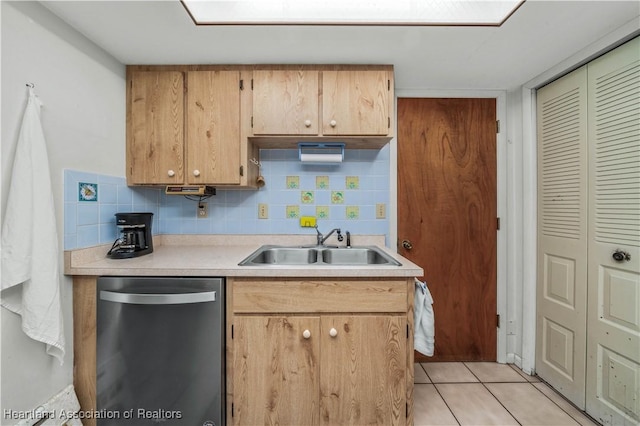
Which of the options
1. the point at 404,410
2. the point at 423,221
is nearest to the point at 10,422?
the point at 404,410

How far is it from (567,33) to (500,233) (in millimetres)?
1314

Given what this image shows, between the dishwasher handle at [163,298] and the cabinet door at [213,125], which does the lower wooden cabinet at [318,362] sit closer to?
the dishwasher handle at [163,298]

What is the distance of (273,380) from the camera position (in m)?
1.41

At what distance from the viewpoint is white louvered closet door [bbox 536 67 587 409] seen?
1.69 m

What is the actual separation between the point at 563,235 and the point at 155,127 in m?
2.66

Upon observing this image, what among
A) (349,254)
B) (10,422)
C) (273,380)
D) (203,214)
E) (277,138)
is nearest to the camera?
(10,422)

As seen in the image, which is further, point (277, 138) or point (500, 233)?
point (500, 233)

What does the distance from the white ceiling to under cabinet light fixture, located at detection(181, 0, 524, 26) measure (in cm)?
4

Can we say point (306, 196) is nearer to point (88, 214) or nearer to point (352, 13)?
point (352, 13)

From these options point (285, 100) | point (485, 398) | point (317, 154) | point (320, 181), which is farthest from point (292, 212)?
point (485, 398)

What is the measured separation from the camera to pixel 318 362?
1.41m

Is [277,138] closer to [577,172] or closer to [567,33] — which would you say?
[567,33]

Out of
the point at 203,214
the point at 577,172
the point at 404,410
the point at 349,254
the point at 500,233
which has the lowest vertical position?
the point at 404,410

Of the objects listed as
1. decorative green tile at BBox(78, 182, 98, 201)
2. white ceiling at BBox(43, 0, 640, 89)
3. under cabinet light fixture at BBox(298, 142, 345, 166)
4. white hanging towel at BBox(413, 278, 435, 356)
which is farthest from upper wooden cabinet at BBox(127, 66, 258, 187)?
white hanging towel at BBox(413, 278, 435, 356)
